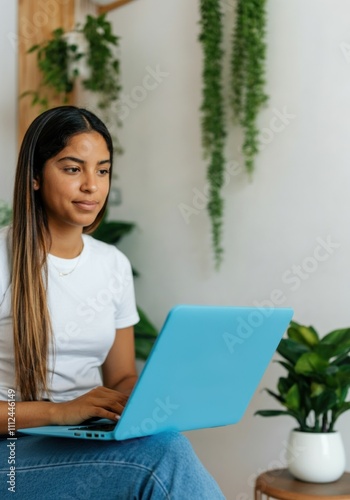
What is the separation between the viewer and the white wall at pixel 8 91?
2.80 meters

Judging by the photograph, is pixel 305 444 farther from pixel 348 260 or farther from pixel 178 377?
pixel 178 377

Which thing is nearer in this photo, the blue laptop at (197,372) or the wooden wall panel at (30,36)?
the blue laptop at (197,372)

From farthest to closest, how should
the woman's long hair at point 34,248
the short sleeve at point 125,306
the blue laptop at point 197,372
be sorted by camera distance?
the short sleeve at point 125,306 < the woman's long hair at point 34,248 < the blue laptop at point 197,372

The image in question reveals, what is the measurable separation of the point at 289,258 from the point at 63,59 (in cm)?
130

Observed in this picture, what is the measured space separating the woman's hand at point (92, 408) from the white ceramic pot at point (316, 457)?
0.72 metres

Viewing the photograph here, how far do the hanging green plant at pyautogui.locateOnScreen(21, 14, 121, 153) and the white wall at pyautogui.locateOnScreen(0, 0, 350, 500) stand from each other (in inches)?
2.8

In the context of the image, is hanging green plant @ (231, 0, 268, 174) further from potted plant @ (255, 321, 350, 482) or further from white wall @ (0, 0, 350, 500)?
potted plant @ (255, 321, 350, 482)

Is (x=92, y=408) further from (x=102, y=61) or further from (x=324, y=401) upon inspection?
(x=102, y=61)

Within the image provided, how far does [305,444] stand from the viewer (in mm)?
1774

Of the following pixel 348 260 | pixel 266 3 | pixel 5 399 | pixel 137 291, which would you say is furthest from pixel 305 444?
pixel 266 3

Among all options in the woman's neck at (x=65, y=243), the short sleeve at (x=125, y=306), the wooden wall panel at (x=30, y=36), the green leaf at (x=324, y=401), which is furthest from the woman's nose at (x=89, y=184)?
the wooden wall panel at (x=30, y=36)

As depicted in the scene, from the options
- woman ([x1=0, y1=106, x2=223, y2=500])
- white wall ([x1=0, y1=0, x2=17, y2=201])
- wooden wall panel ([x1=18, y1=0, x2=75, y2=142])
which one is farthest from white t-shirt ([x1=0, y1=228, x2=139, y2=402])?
wooden wall panel ([x1=18, y1=0, x2=75, y2=142])

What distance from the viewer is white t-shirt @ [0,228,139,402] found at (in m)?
1.49

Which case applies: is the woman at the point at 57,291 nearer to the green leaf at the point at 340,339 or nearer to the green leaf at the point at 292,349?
the green leaf at the point at 292,349
